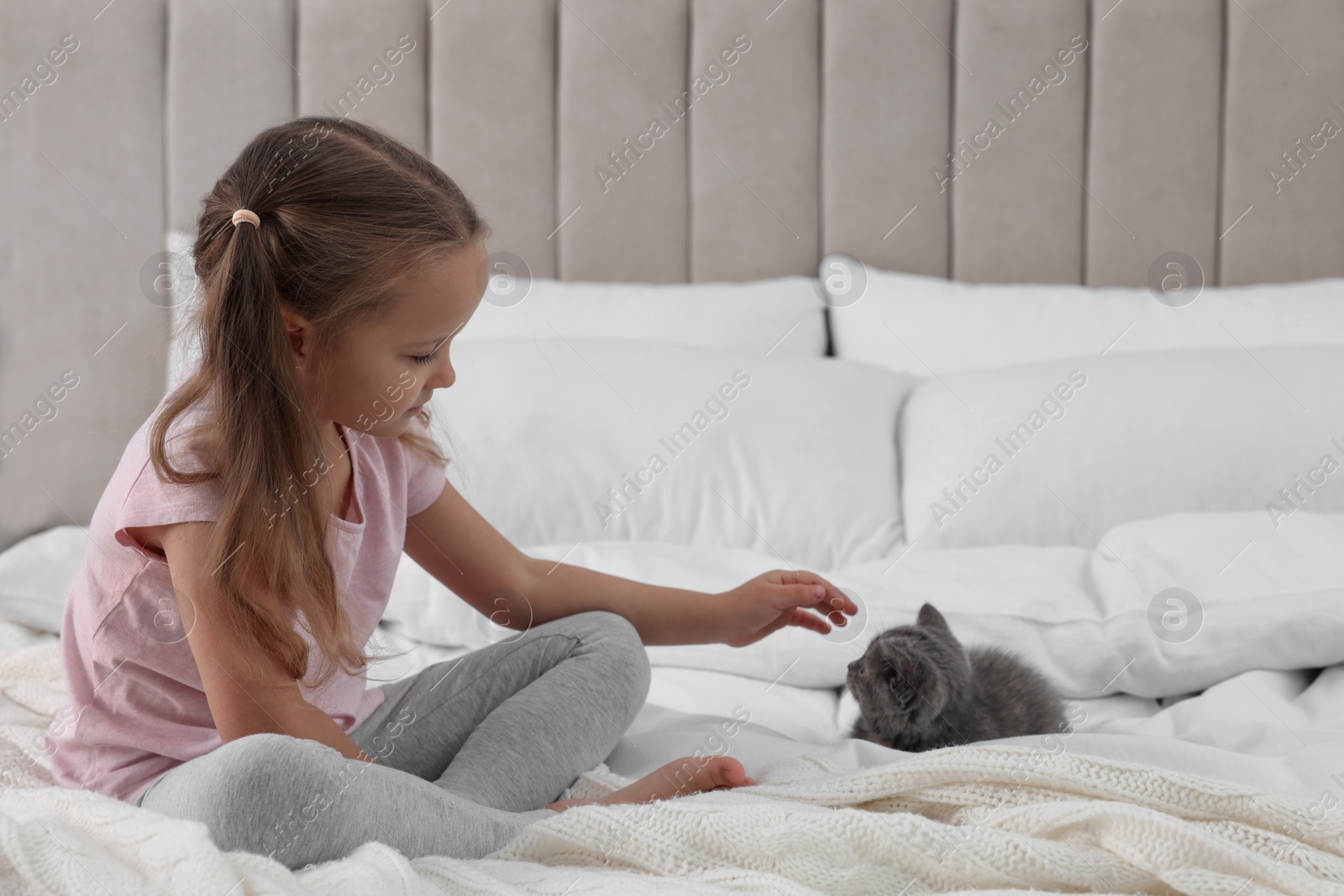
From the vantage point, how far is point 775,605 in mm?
1000

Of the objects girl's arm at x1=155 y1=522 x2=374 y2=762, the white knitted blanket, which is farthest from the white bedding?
girl's arm at x1=155 y1=522 x2=374 y2=762

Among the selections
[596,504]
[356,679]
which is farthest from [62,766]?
[596,504]

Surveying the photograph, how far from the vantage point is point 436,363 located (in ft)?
2.75

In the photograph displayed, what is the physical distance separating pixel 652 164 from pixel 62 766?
1366 mm

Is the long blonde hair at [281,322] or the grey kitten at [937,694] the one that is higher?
the long blonde hair at [281,322]

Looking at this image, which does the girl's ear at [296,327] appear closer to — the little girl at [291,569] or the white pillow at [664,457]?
the little girl at [291,569]

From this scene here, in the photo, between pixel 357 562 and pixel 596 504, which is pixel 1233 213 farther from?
pixel 357 562

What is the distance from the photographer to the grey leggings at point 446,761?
2.13 ft

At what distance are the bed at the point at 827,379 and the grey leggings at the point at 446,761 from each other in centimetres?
4

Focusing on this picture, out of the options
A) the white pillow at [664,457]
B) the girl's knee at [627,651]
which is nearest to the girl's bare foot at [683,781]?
the girl's knee at [627,651]

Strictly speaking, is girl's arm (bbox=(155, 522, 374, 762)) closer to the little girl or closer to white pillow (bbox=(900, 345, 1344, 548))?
the little girl

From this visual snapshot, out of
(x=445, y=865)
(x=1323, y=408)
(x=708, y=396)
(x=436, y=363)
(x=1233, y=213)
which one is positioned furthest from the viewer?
(x=1233, y=213)

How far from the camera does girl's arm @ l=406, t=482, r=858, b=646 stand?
1041 millimetres

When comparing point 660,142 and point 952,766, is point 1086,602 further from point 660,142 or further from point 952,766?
point 660,142
